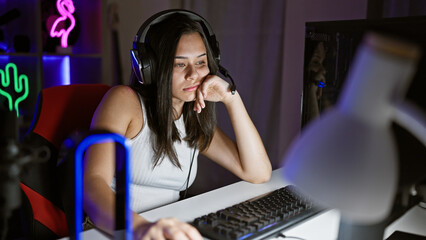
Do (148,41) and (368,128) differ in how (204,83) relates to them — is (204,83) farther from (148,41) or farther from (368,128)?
(368,128)

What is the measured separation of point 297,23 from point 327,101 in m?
0.98

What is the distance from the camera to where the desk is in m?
0.83

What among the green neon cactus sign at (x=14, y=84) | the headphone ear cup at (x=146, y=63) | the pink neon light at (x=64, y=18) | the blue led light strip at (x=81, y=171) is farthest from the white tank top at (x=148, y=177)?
the pink neon light at (x=64, y=18)

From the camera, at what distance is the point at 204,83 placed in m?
1.20

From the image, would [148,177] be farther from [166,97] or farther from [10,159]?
[10,159]

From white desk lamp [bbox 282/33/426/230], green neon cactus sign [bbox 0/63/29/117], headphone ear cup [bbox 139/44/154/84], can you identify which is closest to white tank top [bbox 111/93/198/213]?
headphone ear cup [bbox 139/44/154/84]

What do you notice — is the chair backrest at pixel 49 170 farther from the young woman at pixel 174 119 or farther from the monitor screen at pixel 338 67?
the monitor screen at pixel 338 67

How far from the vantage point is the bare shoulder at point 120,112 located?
42.4 inches

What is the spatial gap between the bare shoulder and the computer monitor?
536mm

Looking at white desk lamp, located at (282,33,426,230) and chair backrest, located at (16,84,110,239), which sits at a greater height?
white desk lamp, located at (282,33,426,230)

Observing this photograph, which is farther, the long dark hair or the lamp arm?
the long dark hair

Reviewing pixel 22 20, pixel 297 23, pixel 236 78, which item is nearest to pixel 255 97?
pixel 236 78

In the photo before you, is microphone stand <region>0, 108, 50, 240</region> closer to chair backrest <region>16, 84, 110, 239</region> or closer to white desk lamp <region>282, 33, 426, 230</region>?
white desk lamp <region>282, 33, 426, 230</region>

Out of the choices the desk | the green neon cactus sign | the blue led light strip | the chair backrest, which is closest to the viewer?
the blue led light strip
